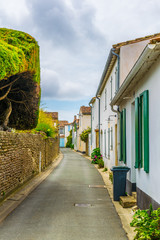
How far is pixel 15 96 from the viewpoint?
1266 centimetres

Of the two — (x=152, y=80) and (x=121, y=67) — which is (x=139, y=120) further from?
(x=121, y=67)

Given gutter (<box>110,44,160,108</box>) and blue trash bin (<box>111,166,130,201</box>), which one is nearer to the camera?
gutter (<box>110,44,160,108</box>)

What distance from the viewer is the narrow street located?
5559 mm

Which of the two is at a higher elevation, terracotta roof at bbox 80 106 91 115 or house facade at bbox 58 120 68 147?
terracotta roof at bbox 80 106 91 115

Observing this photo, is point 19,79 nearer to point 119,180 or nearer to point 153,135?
point 119,180

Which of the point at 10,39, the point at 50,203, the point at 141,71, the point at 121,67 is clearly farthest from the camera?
the point at 121,67

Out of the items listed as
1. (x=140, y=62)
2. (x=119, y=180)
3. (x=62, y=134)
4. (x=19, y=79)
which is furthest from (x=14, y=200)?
(x=62, y=134)

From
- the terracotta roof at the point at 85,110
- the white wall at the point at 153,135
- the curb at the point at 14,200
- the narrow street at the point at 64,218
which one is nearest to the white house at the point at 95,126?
the terracotta roof at the point at 85,110

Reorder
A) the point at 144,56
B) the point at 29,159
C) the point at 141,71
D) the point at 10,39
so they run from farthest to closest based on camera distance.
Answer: the point at 29,159
the point at 10,39
the point at 141,71
the point at 144,56

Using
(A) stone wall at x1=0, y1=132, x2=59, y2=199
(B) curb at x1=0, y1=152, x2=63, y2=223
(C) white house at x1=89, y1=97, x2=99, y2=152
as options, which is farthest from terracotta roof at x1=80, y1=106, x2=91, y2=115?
(B) curb at x1=0, y1=152, x2=63, y2=223

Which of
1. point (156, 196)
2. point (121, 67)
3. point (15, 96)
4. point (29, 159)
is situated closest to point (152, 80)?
point (156, 196)

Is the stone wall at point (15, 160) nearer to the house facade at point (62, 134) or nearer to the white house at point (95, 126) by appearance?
the white house at point (95, 126)

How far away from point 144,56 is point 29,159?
964 cm

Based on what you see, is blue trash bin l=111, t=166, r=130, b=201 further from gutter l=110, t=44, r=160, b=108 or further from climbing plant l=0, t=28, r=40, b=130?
climbing plant l=0, t=28, r=40, b=130
